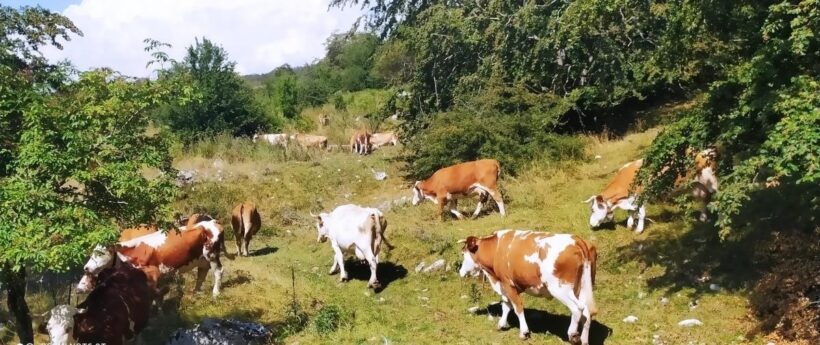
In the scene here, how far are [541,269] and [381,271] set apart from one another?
472 centimetres

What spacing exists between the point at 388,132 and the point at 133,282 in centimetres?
2428

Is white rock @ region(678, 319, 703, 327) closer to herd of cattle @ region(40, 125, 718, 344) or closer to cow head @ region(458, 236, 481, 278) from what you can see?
herd of cattle @ region(40, 125, 718, 344)

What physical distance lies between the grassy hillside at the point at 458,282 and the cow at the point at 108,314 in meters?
0.80

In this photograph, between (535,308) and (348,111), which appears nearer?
(535,308)

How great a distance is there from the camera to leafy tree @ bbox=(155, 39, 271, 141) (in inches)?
1220

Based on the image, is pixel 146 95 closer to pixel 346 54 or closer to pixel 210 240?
pixel 210 240

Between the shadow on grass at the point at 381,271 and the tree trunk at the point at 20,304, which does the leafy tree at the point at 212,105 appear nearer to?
the shadow on grass at the point at 381,271

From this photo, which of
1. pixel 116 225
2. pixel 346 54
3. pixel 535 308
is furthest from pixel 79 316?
pixel 346 54

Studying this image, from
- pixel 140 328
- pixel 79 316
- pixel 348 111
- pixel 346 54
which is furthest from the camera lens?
pixel 346 54

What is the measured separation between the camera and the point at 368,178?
73.7 feet

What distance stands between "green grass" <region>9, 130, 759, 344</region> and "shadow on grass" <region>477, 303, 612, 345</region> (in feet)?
0.09

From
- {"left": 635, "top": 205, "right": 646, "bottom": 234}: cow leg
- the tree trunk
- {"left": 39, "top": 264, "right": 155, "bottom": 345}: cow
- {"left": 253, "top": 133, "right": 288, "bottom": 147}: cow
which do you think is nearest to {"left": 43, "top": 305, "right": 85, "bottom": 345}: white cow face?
{"left": 39, "top": 264, "right": 155, "bottom": 345}: cow

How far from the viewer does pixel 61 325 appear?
25.5 feet

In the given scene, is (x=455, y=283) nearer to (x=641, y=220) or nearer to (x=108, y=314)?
(x=641, y=220)
